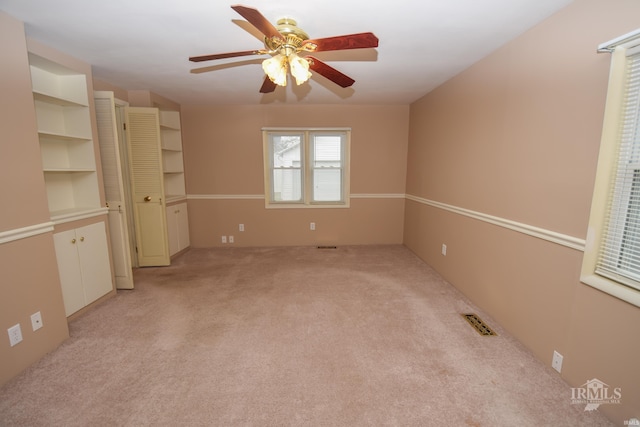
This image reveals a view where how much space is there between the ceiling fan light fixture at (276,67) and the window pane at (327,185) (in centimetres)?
304

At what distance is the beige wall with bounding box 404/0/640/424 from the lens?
4.89 feet

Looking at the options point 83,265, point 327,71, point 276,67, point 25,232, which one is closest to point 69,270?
point 83,265

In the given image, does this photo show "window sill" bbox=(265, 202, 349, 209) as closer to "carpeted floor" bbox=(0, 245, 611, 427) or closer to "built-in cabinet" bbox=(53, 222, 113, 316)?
"carpeted floor" bbox=(0, 245, 611, 427)

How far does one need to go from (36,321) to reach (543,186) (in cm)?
377

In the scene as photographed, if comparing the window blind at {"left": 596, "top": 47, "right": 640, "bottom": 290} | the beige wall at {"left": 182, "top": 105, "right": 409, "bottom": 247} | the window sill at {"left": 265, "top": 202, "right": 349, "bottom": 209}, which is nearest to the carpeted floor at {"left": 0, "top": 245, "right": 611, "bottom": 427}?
the window blind at {"left": 596, "top": 47, "right": 640, "bottom": 290}

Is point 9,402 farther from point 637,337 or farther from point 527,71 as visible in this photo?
point 527,71

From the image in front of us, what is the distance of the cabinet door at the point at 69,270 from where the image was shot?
2328 mm

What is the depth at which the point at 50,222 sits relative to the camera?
2061mm

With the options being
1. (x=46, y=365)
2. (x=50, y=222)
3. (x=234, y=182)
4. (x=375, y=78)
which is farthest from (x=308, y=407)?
(x=234, y=182)

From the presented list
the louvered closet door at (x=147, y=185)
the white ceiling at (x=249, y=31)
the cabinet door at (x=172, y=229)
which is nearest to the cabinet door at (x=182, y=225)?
the cabinet door at (x=172, y=229)

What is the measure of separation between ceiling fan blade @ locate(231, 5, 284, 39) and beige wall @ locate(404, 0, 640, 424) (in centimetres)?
182

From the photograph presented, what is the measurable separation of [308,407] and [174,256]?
3516mm

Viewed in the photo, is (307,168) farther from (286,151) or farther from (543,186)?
(543,186)

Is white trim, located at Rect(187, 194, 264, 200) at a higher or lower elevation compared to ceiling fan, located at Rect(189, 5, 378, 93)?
lower
